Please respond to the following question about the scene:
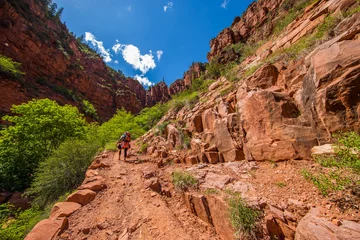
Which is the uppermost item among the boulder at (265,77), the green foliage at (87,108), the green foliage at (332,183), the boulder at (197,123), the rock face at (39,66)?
the rock face at (39,66)

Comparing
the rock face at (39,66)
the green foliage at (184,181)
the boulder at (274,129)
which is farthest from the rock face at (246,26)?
the rock face at (39,66)

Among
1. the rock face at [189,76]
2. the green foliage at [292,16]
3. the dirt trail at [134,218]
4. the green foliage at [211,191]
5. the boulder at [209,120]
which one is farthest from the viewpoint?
the rock face at [189,76]

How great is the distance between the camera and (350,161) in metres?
2.68

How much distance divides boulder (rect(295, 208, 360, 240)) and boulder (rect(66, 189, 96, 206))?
216 inches

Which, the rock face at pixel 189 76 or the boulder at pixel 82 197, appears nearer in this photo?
the boulder at pixel 82 197

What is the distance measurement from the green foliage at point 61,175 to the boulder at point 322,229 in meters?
8.68

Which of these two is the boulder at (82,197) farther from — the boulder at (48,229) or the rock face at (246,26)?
the rock face at (246,26)

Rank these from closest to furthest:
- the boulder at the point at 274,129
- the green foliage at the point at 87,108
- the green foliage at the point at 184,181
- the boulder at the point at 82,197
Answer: the boulder at the point at 274,129 → the boulder at the point at 82,197 → the green foliage at the point at 184,181 → the green foliage at the point at 87,108

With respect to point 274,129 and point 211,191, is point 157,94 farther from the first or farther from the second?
point 211,191

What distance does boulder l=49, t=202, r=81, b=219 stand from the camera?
13.6ft

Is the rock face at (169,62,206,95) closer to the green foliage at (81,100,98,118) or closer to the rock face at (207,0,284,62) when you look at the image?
the rock face at (207,0,284,62)

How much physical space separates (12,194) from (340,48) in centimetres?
1911

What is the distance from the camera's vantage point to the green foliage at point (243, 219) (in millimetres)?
2873

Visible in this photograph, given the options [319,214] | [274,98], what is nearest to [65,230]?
[319,214]
